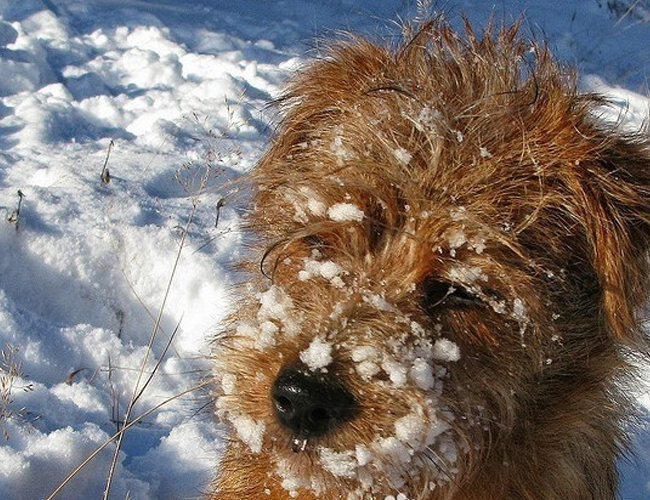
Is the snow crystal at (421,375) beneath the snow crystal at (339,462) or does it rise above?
above

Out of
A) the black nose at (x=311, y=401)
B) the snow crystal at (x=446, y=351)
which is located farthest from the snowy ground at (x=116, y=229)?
A: the snow crystal at (x=446, y=351)

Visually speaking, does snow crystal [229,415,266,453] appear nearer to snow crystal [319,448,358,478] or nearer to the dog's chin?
the dog's chin

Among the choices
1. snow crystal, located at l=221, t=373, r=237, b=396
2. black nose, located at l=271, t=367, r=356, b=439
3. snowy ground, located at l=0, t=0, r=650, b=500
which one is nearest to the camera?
black nose, located at l=271, t=367, r=356, b=439

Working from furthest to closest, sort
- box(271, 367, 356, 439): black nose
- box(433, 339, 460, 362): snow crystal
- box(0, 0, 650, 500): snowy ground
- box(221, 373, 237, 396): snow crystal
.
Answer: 1. box(0, 0, 650, 500): snowy ground
2. box(221, 373, 237, 396): snow crystal
3. box(433, 339, 460, 362): snow crystal
4. box(271, 367, 356, 439): black nose

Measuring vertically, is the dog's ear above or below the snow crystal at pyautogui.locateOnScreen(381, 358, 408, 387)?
above

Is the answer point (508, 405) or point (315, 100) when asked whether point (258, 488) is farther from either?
point (315, 100)

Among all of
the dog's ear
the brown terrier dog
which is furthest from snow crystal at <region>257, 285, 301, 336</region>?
the dog's ear

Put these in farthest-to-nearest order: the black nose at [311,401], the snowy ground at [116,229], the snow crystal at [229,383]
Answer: the snowy ground at [116,229], the snow crystal at [229,383], the black nose at [311,401]

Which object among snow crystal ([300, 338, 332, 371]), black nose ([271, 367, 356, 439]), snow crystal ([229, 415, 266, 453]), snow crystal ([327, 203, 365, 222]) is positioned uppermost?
snow crystal ([327, 203, 365, 222])

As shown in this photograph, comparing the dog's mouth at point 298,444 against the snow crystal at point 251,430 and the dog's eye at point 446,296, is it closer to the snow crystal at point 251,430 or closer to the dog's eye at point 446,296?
the snow crystal at point 251,430
